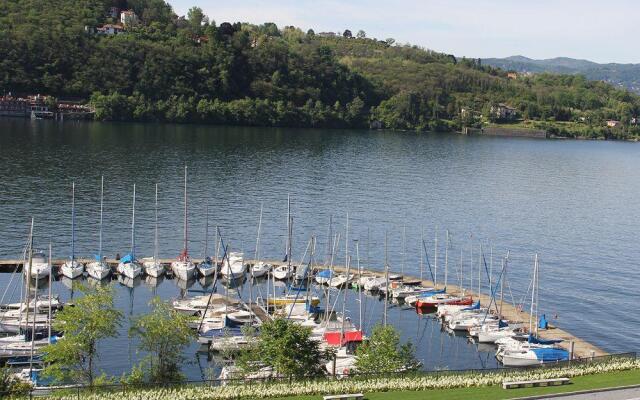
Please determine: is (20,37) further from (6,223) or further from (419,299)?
(419,299)

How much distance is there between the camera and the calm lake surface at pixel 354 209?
5866 centimetres

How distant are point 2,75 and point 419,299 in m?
142

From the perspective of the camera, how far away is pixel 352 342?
157 feet

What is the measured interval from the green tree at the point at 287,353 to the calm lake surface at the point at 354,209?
9.27m

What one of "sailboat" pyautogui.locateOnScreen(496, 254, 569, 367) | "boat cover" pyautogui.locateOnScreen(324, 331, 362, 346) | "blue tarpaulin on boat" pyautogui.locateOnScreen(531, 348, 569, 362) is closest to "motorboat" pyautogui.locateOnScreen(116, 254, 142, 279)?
"boat cover" pyautogui.locateOnScreen(324, 331, 362, 346)

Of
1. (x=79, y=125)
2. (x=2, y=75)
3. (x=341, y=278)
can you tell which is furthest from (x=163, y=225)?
(x=2, y=75)

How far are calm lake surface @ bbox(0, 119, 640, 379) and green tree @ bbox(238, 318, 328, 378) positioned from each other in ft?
30.4

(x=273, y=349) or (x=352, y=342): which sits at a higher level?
(x=273, y=349)

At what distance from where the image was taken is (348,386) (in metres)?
32.0

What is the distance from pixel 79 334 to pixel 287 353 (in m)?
9.02

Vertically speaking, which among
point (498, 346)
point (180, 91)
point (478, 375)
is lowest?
point (498, 346)

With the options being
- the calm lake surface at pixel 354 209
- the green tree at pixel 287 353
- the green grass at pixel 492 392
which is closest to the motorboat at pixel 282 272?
the calm lake surface at pixel 354 209

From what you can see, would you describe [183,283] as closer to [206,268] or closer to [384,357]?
[206,268]

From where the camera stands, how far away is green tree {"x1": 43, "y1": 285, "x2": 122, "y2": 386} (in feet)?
117
